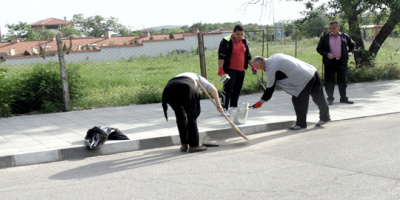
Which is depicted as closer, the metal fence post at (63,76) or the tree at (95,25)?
the metal fence post at (63,76)

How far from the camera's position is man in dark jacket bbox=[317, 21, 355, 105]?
1045 cm

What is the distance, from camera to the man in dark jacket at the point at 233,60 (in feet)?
28.5

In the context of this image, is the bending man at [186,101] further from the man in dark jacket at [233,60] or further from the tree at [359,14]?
the tree at [359,14]

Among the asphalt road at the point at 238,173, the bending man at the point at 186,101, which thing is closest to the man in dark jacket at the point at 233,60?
the asphalt road at the point at 238,173

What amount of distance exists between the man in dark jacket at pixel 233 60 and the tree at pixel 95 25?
317 ft

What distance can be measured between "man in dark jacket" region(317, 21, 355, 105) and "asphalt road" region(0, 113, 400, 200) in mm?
3395

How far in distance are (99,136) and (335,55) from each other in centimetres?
615

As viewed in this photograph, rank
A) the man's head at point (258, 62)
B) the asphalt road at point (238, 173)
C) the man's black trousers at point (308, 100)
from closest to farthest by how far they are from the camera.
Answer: the asphalt road at point (238, 173)
the man's head at point (258, 62)
the man's black trousers at point (308, 100)

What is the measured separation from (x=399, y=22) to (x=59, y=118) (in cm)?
1175

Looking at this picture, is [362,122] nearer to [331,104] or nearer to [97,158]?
[331,104]

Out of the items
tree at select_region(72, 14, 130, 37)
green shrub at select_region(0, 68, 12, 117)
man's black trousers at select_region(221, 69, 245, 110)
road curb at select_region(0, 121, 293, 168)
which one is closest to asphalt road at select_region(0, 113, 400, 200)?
road curb at select_region(0, 121, 293, 168)

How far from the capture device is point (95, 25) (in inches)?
4387

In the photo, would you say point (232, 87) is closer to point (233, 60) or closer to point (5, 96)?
point (233, 60)

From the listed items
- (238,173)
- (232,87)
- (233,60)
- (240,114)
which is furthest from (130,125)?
(238,173)
